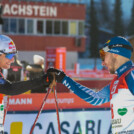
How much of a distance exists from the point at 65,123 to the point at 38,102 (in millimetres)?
555

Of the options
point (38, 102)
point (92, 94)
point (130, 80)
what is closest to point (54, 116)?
point (38, 102)

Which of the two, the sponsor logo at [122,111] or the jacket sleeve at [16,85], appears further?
the jacket sleeve at [16,85]

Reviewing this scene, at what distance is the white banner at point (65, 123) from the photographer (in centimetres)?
655

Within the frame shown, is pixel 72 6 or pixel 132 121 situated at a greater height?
pixel 132 121

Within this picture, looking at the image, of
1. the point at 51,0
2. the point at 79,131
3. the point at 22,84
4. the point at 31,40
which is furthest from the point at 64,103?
the point at 51,0

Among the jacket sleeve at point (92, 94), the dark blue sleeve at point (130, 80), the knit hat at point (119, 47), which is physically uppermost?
the knit hat at point (119, 47)

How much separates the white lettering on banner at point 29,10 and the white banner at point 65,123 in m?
35.6

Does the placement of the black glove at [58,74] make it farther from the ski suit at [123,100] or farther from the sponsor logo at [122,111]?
the sponsor logo at [122,111]

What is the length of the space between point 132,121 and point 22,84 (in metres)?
1.34

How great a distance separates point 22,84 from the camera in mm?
4691

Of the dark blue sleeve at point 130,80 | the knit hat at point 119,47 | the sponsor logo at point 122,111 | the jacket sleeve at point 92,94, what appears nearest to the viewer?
the dark blue sleeve at point 130,80

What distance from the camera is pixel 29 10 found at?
1657 inches

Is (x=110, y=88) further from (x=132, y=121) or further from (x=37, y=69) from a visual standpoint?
(x=37, y=69)

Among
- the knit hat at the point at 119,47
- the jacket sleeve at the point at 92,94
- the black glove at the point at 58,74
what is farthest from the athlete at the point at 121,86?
the black glove at the point at 58,74
